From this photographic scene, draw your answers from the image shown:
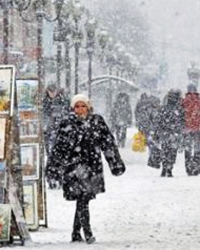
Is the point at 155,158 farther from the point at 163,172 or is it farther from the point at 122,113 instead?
the point at 122,113

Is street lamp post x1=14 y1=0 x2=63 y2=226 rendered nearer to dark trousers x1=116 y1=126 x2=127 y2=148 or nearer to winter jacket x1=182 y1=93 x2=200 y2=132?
winter jacket x1=182 y1=93 x2=200 y2=132

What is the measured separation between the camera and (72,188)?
10211mm

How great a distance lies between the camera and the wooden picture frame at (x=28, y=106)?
11305 millimetres

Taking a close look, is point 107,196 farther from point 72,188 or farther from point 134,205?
point 72,188

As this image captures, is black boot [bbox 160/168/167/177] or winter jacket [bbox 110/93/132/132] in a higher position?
winter jacket [bbox 110/93/132/132]

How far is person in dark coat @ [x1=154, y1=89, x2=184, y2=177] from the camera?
61.1 ft

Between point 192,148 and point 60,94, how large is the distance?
333cm

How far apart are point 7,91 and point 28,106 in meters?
1.51

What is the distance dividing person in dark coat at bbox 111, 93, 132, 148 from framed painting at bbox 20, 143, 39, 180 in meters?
17.6

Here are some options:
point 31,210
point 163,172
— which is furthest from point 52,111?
point 31,210

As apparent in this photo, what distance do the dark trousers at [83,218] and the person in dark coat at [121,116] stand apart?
61.8 feet

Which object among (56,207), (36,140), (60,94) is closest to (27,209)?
(36,140)

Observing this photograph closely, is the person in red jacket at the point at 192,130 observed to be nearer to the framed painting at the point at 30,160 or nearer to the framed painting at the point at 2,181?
the framed painting at the point at 30,160

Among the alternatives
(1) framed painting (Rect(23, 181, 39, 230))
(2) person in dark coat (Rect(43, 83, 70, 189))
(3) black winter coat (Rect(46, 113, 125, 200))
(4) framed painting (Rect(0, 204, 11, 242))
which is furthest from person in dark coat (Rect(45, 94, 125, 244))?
(2) person in dark coat (Rect(43, 83, 70, 189))
